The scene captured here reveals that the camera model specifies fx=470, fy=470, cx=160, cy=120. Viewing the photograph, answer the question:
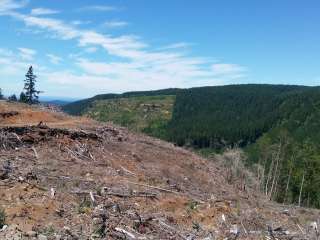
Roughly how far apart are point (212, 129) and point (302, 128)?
38.7 metres

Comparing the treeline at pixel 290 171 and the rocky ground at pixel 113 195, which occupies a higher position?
the rocky ground at pixel 113 195

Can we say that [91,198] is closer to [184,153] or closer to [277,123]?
[184,153]

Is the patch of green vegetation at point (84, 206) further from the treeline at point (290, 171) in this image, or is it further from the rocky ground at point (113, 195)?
the treeline at point (290, 171)

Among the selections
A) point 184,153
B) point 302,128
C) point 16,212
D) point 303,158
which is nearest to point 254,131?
point 302,128

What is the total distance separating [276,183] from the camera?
182 feet

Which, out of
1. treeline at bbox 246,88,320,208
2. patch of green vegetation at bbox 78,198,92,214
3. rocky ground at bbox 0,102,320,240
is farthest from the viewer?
treeline at bbox 246,88,320,208

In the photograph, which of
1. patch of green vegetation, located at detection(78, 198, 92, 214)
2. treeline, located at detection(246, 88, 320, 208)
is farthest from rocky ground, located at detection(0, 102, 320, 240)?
treeline, located at detection(246, 88, 320, 208)

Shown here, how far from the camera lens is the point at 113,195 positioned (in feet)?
43.9

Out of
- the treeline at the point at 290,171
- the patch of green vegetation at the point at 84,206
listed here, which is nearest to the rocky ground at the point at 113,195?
the patch of green vegetation at the point at 84,206

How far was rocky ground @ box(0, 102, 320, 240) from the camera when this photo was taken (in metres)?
11.3

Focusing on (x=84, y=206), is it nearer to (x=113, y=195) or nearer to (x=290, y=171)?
(x=113, y=195)

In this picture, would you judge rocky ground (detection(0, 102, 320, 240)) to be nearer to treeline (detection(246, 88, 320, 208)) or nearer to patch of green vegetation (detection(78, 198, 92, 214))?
patch of green vegetation (detection(78, 198, 92, 214))

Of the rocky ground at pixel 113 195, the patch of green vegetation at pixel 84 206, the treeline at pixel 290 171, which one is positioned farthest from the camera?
the treeline at pixel 290 171

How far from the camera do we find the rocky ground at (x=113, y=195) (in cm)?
1126
